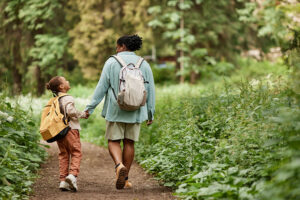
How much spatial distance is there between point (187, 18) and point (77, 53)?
19.2 feet

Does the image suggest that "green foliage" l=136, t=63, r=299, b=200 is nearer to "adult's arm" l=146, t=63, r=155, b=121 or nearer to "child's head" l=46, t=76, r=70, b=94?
"adult's arm" l=146, t=63, r=155, b=121

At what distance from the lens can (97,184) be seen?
6.20 meters

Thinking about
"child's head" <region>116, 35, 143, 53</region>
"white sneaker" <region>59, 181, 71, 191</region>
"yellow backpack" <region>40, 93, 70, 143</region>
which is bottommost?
"white sneaker" <region>59, 181, 71, 191</region>

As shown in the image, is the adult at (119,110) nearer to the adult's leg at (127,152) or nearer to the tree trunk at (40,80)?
the adult's leg at (127,152)

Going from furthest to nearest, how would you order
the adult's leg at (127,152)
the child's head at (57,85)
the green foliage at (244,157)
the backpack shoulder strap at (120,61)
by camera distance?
the child's head at (57,85) < the adult's leg at (127,152) < the backpack shoulder strap at (120,61) < the green foliage at (244,157)

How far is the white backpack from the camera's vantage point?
211 inches

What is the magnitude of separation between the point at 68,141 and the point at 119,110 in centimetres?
83

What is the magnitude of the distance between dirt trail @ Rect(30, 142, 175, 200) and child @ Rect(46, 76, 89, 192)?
227mm

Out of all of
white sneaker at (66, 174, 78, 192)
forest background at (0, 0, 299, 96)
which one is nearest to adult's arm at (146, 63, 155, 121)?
white sneaker at (66, 174, 78, 192)


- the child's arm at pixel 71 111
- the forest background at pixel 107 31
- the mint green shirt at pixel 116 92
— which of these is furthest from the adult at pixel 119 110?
the forest background at pixel 107 31

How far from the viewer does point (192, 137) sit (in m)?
5.52

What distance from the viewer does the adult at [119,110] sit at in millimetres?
5562

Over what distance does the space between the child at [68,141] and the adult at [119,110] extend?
224mm

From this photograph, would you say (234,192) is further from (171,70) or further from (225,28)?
(171,70)
